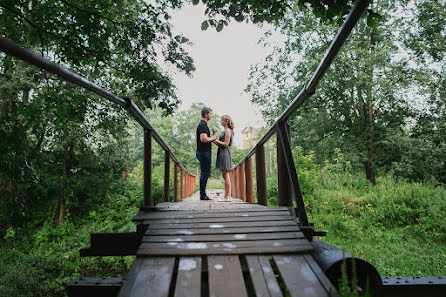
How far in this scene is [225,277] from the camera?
4.75ft

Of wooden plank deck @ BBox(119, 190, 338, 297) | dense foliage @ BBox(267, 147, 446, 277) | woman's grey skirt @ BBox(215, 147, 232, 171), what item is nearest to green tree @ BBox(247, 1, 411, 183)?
dense foliage @ BBox(267, 147, 446, 277)

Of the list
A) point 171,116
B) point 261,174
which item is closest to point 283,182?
point 261,174

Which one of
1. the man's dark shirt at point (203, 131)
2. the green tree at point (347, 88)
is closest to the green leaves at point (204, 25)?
the man's dark shirt at point (203, 131)

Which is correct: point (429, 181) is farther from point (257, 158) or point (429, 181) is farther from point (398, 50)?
point (257, 158)

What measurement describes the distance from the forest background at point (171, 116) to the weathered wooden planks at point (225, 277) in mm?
731

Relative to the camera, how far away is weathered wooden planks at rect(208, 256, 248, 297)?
1320 mm

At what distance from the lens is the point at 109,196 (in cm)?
935

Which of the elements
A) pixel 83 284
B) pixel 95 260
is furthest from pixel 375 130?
pixel 83 284

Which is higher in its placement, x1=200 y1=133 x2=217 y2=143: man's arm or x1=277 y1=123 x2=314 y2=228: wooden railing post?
x1=200 y1=133 x2=217 y2=143: man's arm

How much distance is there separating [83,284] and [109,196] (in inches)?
301

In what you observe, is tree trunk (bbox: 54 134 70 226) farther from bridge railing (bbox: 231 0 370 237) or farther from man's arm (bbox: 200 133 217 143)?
bridge railing (bbox: 231 0 370 237)

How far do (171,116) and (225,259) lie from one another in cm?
402

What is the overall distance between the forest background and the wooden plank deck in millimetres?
424

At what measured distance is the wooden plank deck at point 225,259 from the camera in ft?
4.43
